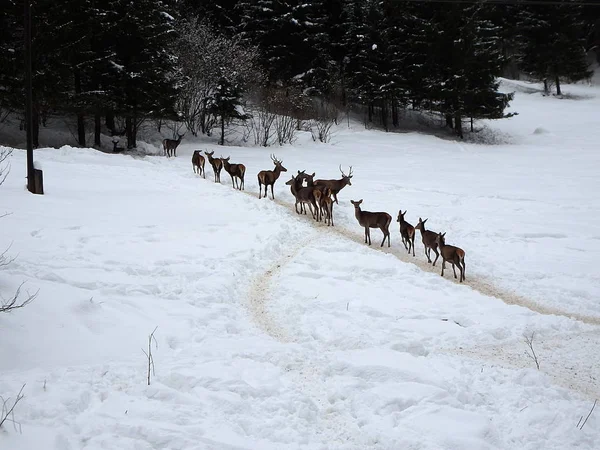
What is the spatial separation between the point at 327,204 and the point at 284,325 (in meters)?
7.63

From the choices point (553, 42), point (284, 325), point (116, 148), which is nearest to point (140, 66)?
point (116, 148)

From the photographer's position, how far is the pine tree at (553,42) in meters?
50.4

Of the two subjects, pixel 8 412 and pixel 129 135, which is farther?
pixel 129 135

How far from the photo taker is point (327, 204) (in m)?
15.0

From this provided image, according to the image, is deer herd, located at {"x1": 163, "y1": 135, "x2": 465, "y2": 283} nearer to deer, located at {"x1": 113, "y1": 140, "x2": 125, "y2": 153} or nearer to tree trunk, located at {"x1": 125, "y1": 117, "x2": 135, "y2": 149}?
deer, located at {"x1": 113, "y1": 140, "x2": 125, "y2": 153}

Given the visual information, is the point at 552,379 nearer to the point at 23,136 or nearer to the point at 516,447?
the point at 516,447

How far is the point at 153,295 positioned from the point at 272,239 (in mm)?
4668

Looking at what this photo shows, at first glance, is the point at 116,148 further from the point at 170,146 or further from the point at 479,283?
the point at 479,283

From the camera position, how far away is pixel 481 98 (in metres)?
36.2

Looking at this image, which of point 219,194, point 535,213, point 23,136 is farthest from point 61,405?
point 23,136

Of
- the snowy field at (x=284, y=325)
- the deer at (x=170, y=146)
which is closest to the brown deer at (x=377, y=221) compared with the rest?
the snowy field at (x=284, y=325)

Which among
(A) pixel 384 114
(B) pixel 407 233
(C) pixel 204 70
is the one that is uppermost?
(C) pixel 204 70

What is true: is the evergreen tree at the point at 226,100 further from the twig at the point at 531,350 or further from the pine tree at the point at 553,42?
the pine tree at the point at 553,42

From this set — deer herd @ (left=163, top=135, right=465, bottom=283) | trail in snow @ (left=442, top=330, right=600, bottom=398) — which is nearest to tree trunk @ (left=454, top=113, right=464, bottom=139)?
deer herd @ (left=163, top=135, right=465, bottom=283)
